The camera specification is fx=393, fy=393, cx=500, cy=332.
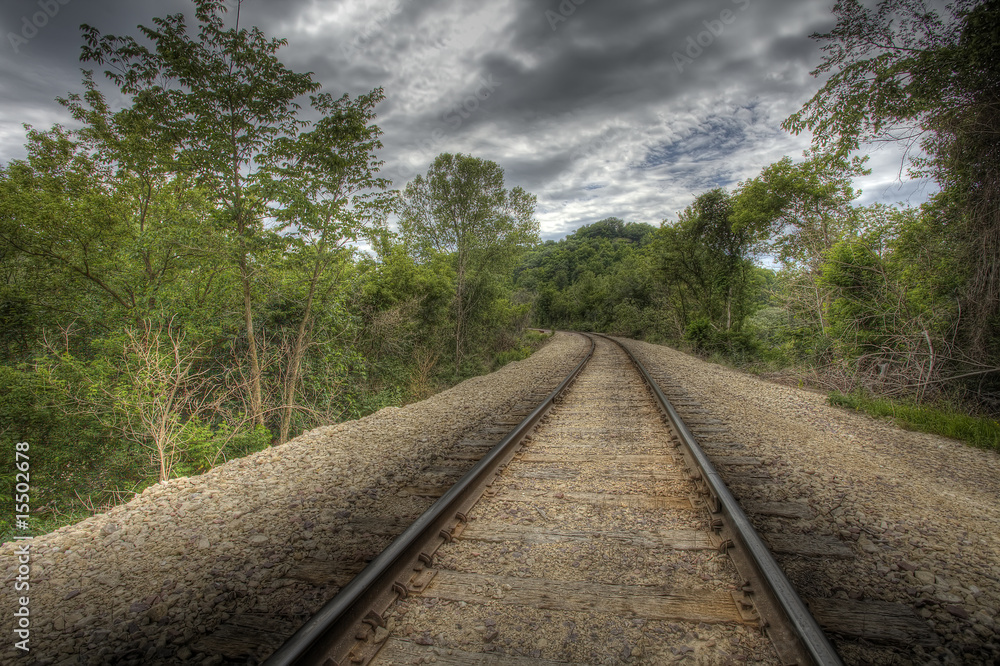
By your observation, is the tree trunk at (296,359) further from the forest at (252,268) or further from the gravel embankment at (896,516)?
the gravel embankment at (896,516)

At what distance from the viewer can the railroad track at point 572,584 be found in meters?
1.52

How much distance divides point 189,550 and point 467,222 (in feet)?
53.7

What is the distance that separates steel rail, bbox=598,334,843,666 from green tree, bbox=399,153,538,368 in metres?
14.5

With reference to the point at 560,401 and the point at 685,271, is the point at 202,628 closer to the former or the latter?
the point at 560,401

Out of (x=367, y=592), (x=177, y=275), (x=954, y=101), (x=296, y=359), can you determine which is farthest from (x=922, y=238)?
(x=177, y=275)

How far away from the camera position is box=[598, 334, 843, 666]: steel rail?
4.48 ft

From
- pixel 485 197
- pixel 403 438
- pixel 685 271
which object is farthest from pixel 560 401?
pixel 685 271

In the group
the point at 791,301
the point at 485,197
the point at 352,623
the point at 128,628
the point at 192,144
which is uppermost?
the point at 485,197

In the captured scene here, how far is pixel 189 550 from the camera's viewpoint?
2.36m

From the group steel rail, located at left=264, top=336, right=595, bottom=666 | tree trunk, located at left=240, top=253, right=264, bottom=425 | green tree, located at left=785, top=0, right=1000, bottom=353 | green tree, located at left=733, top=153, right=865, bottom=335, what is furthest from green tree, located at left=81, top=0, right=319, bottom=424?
green tree, located at left=733, top=153, right=865, bottom=335

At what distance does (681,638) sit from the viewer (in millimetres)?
1580

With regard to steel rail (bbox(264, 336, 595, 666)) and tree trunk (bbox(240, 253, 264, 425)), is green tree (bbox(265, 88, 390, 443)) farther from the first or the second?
steel rail (bbox(264, 336, 595, 666))

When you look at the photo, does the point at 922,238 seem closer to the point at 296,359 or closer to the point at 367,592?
the point at 367,592

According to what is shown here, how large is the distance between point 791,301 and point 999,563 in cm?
1205
